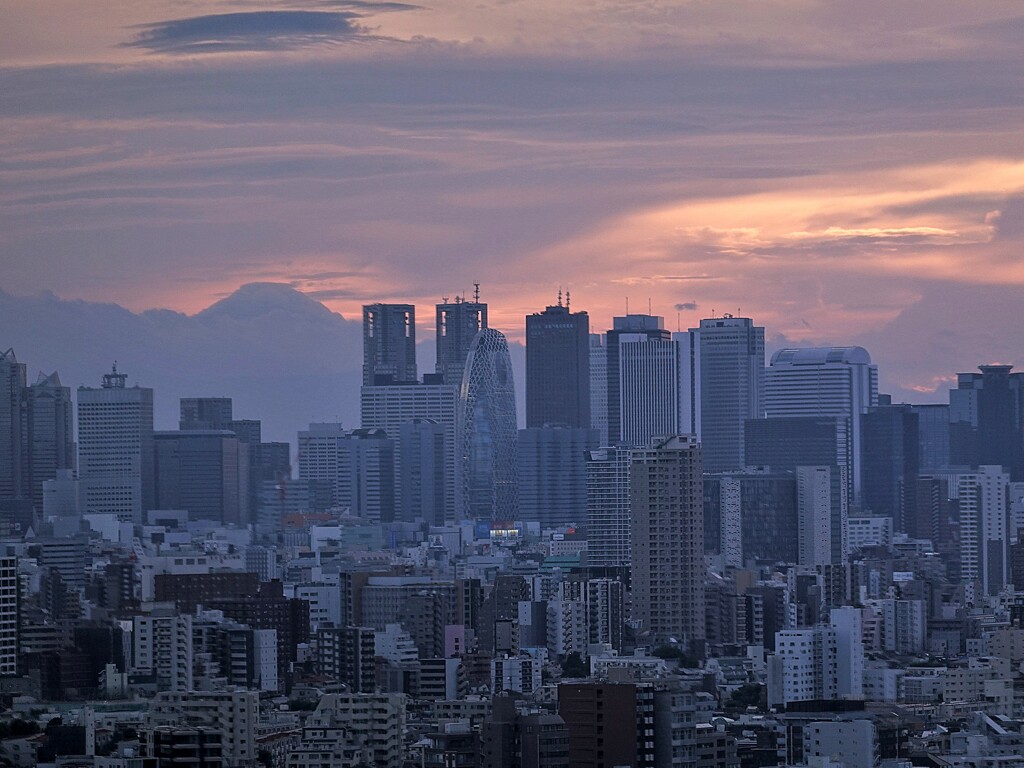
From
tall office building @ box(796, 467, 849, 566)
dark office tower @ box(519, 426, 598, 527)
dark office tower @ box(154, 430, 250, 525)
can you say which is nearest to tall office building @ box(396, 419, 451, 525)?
dark office tower @ box(519, 426, 598, 527)

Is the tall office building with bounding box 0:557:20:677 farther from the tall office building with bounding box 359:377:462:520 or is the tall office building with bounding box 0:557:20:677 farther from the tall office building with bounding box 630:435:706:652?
the tall office building with bounding box 359:377:462:520

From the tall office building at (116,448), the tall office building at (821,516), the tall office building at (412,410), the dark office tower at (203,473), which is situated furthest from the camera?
the tall office building at (412,410)

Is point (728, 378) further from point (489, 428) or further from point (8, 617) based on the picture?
point (8, 617)

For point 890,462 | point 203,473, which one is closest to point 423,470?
point 203,473

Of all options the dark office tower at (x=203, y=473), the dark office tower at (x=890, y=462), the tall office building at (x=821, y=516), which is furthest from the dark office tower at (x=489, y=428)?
the tall office building at (x=821, y=516)

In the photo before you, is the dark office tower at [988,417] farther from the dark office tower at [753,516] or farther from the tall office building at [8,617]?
the tall office building at [8,617]

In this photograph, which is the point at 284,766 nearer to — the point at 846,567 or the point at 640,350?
the point at 846,567
